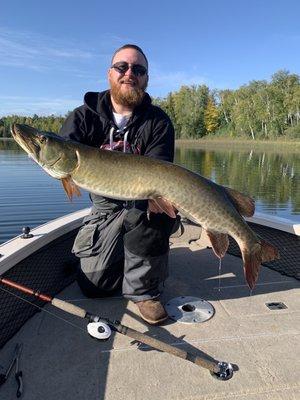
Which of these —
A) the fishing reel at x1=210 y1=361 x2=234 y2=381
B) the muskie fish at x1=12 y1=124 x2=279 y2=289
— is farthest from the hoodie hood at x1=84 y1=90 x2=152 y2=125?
the fishing reel at x1=210 y1=361 x2=234 y2=381

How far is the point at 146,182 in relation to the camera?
118 inches

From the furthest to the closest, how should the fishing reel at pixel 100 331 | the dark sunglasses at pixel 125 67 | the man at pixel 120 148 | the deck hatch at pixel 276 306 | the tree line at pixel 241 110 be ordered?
the tree line at pixel 241 110, the dark sunglasses at pixel 125 67, the deck hatch at pixel 276 306, the man at pixel 120 148, the fishing reel at pixel 100 331

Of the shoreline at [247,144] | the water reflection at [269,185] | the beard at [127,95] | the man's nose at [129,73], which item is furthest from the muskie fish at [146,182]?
the shoreline at [247,144]

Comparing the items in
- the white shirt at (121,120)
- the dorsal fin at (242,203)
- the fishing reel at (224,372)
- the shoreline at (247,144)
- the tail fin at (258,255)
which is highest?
the white shirt at (121,120)

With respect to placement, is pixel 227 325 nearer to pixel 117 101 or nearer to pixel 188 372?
pixel 188 372

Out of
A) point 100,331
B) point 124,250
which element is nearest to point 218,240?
point 124,250

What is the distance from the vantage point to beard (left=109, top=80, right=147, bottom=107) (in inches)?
150

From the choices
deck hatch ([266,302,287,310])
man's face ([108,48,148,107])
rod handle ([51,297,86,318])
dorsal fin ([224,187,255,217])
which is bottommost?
deck hatch ([266,302,287,310])

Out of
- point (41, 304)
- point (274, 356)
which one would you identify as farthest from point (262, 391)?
point (41, 304)

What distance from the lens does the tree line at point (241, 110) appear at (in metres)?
66.7

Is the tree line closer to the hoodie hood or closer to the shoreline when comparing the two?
the shoreline

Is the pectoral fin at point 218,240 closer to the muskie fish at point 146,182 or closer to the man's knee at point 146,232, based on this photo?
the muskie fish at point 146,182

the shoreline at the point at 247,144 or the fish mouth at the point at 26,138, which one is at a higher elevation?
the fish mouth at the point at 26,138

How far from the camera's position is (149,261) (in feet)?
11.3
